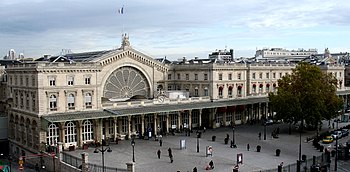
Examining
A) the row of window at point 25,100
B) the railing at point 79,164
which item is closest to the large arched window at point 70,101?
the row of window at point 25,100

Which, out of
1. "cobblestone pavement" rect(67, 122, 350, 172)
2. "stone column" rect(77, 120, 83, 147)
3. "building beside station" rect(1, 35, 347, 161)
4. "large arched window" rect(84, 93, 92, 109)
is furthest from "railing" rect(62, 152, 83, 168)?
"large arched window" rect(84, 93, 92, 109)

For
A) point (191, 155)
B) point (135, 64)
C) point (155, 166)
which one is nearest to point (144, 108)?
point (135, 64)

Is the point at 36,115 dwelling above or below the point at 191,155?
above

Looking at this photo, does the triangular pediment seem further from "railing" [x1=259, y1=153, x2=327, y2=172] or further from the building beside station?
"railing" [x1=259, y1=153, x2=327, y2=172]

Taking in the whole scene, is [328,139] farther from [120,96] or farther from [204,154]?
[120,96]

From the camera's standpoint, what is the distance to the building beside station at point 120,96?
54.7 meters

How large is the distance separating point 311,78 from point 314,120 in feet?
20.9

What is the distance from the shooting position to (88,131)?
188ft

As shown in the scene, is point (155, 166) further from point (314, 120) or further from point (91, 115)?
point (314, 120)

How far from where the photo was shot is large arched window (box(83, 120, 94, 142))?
5694 cm

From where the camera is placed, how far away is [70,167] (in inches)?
1716

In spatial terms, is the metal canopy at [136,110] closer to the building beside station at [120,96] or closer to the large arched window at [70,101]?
the building beside station at [120,96]

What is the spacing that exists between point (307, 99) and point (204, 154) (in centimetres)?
2099

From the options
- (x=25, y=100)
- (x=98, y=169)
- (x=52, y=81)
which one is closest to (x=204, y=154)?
(x=98, y=169)
